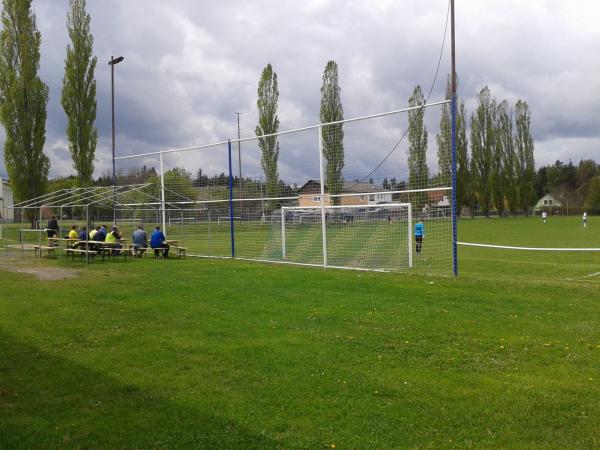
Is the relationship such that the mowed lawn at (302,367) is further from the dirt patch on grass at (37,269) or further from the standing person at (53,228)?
the standing person at (53,228)

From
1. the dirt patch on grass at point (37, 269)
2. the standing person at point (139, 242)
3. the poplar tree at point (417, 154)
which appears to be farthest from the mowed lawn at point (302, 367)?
the standing person at point (139, 242)

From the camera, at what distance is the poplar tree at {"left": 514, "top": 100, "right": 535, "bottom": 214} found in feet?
250

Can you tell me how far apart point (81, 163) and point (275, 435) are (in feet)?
104

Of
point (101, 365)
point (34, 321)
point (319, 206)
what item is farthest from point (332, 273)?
point (101, 365)

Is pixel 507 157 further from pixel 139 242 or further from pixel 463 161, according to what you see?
pixel 139 242

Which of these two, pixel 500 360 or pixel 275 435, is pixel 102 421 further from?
pixel 500 360

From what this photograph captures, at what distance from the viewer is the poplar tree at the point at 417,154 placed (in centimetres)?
1452

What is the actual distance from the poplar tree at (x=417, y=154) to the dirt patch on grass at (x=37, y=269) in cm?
969

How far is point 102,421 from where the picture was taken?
4531mm

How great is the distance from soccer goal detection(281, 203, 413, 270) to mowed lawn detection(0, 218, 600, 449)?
16.1 feet

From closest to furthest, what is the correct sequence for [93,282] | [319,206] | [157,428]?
1. [157,428]
2. [93,282]
3. [319,206]

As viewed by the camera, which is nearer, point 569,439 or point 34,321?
point 569,439

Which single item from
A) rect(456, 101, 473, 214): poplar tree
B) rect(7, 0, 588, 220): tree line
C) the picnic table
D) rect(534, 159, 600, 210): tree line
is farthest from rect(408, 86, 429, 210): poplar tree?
rect(534, 159, 600, 210): tree line

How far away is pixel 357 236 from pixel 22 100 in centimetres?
2326
